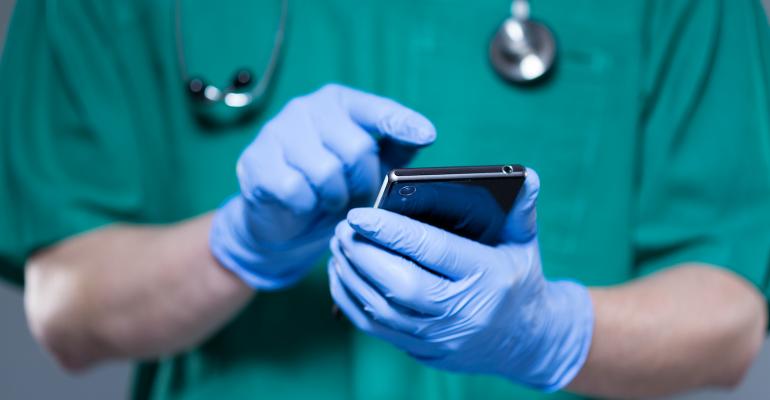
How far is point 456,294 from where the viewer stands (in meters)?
0.59

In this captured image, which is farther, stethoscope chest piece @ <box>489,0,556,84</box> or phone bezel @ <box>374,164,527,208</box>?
stethoscope chest piece @ <box>489,0,556,84</box>

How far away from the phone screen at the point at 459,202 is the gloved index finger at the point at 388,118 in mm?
57

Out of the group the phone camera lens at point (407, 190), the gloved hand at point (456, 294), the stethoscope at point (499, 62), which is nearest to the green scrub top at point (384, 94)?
the stethoscope at point (499, 62)

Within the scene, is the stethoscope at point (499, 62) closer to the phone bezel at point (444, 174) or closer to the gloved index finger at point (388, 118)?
the gloved index finger at point (388, 118)

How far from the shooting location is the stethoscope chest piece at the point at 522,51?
31.1 inches

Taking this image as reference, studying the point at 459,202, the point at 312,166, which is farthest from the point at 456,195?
the point at 312,166

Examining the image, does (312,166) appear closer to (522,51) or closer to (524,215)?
(524,215)

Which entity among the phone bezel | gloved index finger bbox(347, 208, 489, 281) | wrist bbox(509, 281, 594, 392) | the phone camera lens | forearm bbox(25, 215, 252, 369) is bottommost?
forearm bbox(25, 215, 252, 369)

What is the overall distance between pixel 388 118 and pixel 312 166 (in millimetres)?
64

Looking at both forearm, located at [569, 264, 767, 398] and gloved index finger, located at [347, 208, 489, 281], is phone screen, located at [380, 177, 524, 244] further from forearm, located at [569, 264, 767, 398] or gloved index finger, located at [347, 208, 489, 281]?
forearm, located at [569, 264, 767, 398]

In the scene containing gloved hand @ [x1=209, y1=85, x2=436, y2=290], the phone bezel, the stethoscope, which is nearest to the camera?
the phone bezel

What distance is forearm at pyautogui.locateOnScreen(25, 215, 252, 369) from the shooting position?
721 millimetres

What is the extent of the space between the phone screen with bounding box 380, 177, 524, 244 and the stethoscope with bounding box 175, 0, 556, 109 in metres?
0.22

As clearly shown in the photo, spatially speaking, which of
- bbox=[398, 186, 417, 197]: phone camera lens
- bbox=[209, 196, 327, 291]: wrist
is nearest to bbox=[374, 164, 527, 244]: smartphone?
bbox=[398, 186, 417, 197]: phone camera lens
